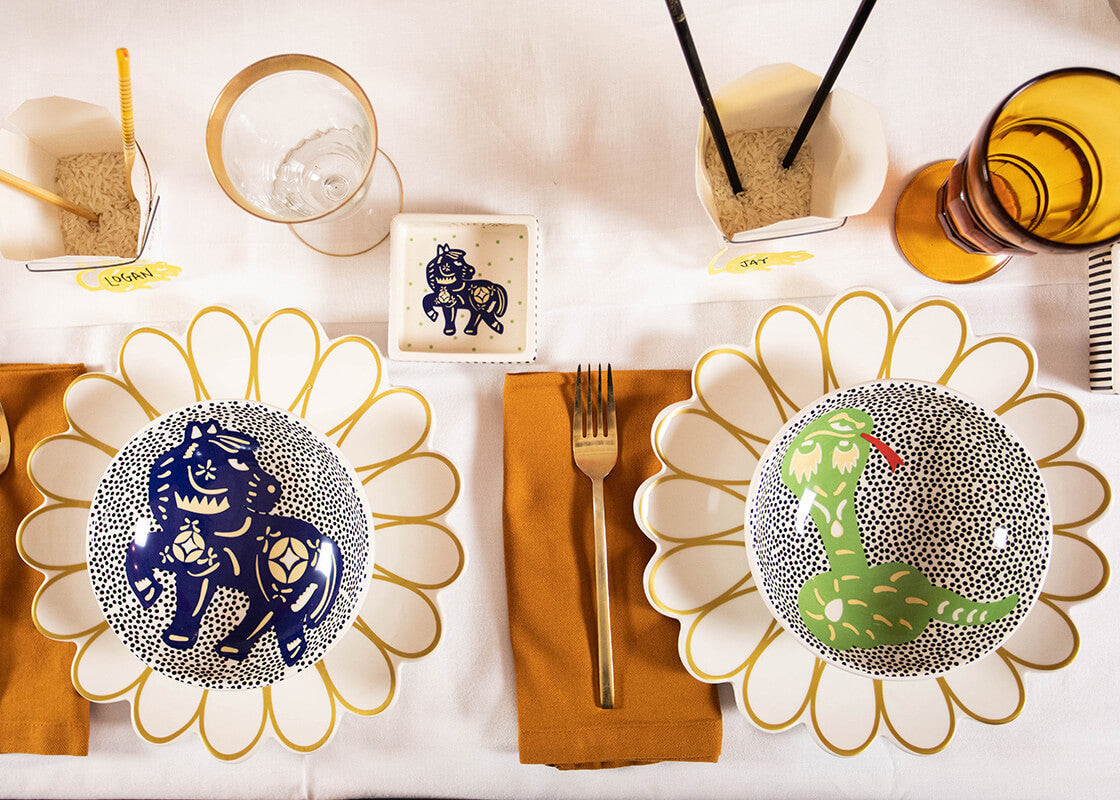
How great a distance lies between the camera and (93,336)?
0.65 meters

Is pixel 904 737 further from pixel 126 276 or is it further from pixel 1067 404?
pixel 126 276

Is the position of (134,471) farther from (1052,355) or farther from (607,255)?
(1052,355)

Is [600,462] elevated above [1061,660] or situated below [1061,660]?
above

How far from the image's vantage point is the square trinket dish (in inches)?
23.8

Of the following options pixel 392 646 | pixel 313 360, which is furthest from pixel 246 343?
pixel 392 646

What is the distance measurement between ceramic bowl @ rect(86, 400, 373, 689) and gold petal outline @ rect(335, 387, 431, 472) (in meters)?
0.06

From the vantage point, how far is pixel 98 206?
60cm

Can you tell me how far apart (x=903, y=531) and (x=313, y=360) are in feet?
1.56

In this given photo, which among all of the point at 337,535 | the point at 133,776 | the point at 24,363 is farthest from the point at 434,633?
the point at 24,363

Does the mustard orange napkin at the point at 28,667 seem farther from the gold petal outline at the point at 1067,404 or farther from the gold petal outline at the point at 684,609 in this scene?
the gold petal outline at the point at 1067,404

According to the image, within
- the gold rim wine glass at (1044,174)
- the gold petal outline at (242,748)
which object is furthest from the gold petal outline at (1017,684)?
the gold petal outline at (242,748)

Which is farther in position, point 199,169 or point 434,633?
point 199,169

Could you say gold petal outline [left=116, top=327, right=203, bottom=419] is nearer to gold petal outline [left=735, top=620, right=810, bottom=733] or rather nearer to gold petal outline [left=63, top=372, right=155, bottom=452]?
gold petal outline [left=63, top=372, right=155, bottom=452]

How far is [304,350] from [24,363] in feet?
1.06
